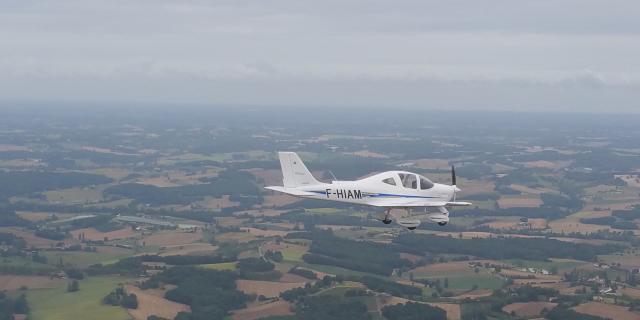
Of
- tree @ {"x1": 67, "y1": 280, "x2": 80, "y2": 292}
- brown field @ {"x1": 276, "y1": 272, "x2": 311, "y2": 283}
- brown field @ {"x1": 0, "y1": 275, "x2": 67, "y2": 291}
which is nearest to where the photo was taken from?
tree @ {"x1": 67, "y1": 280, "x2": 80, "y2": 292}

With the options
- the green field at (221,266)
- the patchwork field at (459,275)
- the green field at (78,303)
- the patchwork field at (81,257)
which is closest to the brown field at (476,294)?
the patchwork field at (459,275)

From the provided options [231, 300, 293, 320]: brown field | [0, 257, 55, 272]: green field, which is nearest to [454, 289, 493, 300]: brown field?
[231, 300, 293, 320]: brown field

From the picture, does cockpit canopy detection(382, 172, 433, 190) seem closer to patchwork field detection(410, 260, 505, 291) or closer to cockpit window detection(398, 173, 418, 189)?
cockpit window detection(398, 173, 418, 189)

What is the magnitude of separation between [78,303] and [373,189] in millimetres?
69864

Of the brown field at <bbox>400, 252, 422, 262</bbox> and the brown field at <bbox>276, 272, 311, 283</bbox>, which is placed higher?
the brown field at <bbox>276, 272, 311, 283</bbox>

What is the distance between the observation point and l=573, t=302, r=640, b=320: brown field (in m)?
114

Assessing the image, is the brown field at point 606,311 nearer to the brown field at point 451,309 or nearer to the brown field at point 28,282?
the brown field at point 451,309

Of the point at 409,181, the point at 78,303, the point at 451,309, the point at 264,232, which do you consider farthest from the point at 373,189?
the point at 264,232

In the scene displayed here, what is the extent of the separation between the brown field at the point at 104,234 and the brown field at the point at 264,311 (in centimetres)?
6365

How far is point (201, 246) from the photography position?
163750mm

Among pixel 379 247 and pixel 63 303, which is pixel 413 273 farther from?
pixel 63 303

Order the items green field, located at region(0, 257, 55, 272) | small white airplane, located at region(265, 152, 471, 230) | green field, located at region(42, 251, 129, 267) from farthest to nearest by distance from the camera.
Answer: green field, located at region(42, 251, 129, 267) → green field, located at region(0, 257, 55, 272) → small white airplane, located at region(265, 152, 471, 230)

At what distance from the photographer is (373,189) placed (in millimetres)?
66312

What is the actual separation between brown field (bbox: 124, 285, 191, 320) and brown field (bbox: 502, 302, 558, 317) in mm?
43943
